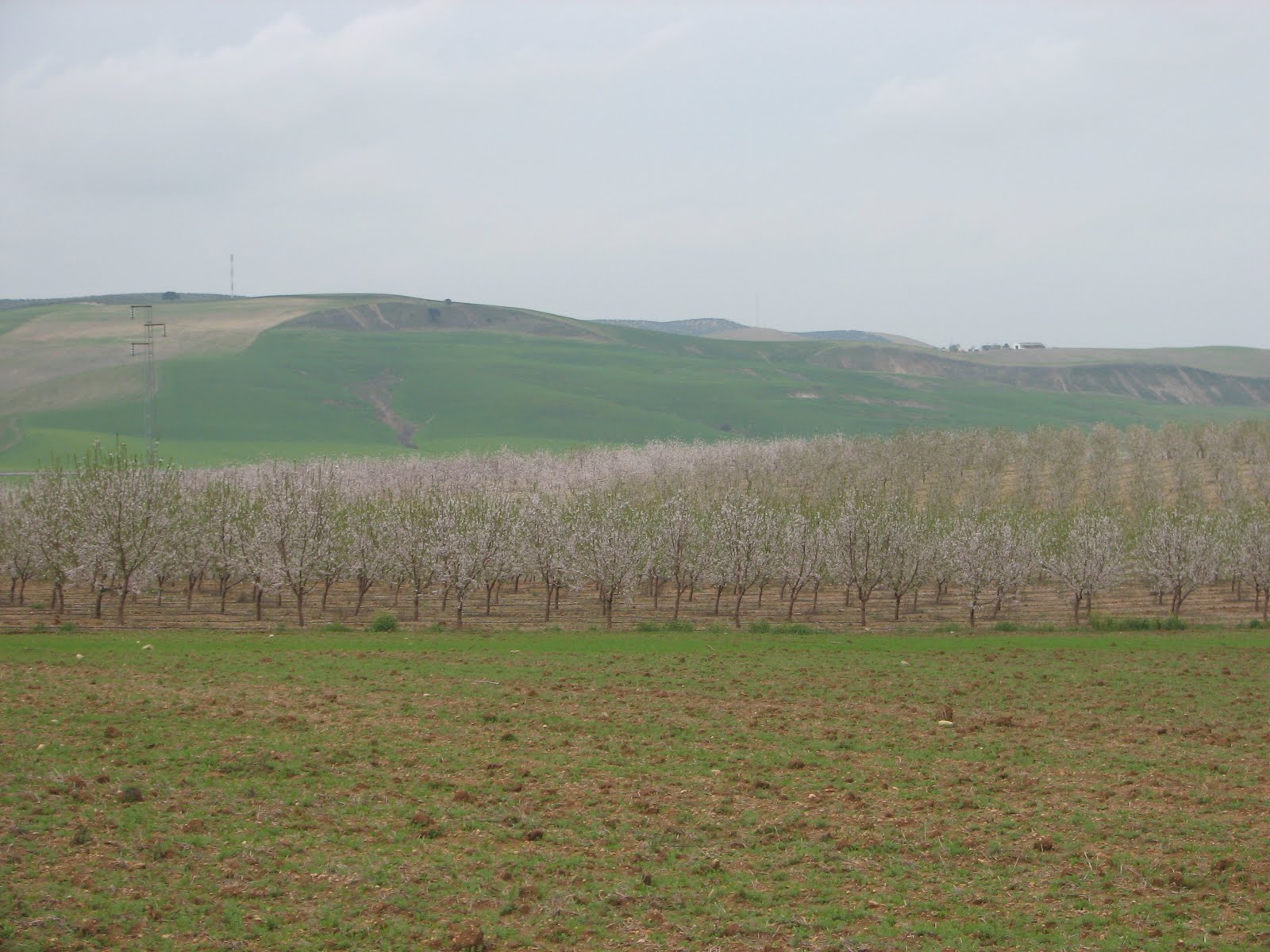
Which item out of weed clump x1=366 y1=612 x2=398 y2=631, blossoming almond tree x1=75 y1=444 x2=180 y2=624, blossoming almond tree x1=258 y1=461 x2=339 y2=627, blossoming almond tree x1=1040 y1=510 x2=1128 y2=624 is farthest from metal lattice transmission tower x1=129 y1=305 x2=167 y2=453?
blossoming almond tree x1=1040 y1=510 x2=1128 y2=624

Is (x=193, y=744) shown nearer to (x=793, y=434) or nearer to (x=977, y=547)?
(x=977, y=547)

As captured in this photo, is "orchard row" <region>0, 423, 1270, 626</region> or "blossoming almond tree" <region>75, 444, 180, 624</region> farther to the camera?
"orchard row" <region>0, 423, 1270, 626</region>

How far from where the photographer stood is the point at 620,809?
19.0 meters

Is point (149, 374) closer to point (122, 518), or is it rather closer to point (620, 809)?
point (122, 518)

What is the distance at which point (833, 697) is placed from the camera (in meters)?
29.9

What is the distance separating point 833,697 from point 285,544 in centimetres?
3163

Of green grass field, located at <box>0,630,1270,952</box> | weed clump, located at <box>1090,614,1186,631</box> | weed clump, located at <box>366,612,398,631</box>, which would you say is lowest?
weed clump, located at <box>366,612,398,631</box>

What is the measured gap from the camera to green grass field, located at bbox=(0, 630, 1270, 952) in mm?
14305

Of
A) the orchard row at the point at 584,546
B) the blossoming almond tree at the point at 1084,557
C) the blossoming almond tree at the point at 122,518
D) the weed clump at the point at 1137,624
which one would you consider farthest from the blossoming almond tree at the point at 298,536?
the blossoming almond tree at the point at 1084,557

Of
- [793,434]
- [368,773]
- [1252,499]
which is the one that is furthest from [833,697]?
[793,434]

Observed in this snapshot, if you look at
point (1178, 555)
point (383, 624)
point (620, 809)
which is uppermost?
point (1178, 555)

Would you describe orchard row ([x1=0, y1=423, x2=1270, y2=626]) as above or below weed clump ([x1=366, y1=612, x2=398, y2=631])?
above

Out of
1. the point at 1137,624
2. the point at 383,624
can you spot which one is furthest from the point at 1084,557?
the point at 383,624

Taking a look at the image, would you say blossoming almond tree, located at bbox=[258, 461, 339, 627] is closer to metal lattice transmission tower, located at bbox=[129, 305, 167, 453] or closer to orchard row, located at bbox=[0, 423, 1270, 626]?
orchard row, located at bbox=[0, 423, 1270, 626]
